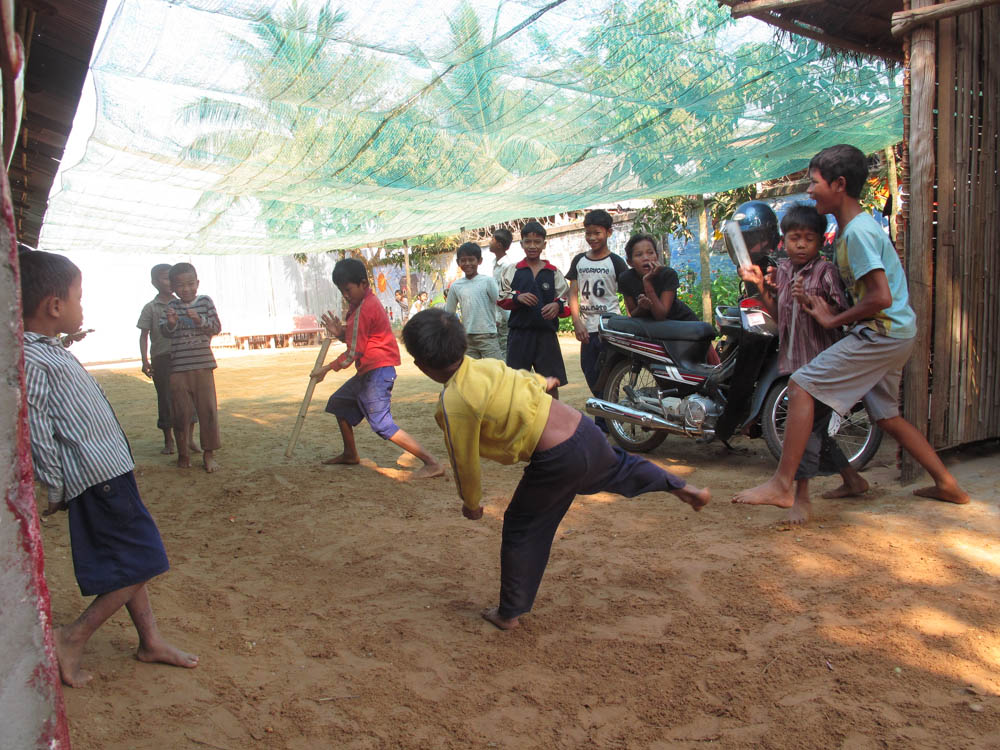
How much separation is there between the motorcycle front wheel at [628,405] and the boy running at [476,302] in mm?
1148

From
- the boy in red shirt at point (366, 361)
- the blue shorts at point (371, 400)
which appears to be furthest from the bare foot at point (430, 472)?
the blue shorts at point (371, 400)

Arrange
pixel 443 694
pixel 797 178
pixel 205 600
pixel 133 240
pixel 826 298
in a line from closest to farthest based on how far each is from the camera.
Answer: pixel 443 694, pixel 205 600, pixel 826 298, pixel 133 240, pixel 797 178

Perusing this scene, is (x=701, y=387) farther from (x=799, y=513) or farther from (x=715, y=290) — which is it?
(x=715, y=290)

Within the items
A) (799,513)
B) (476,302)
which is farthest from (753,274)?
(476,302)

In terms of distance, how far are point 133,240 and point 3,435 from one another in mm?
10437

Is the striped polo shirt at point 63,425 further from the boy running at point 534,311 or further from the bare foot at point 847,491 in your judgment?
the boy running at point 534,311

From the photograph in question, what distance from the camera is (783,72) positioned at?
5.36 meters

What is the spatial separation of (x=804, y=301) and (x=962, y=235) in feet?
3.52

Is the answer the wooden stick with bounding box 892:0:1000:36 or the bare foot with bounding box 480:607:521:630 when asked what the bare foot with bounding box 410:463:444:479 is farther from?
the wooden stick with bounding box 892:0:1000:36

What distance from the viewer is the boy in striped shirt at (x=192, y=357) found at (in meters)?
5.54

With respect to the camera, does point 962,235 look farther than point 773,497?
Yes

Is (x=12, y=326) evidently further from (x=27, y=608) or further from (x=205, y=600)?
(x=205, y=600)

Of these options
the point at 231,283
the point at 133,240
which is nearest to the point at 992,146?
the point at 133,240

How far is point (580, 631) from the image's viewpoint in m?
2.72
